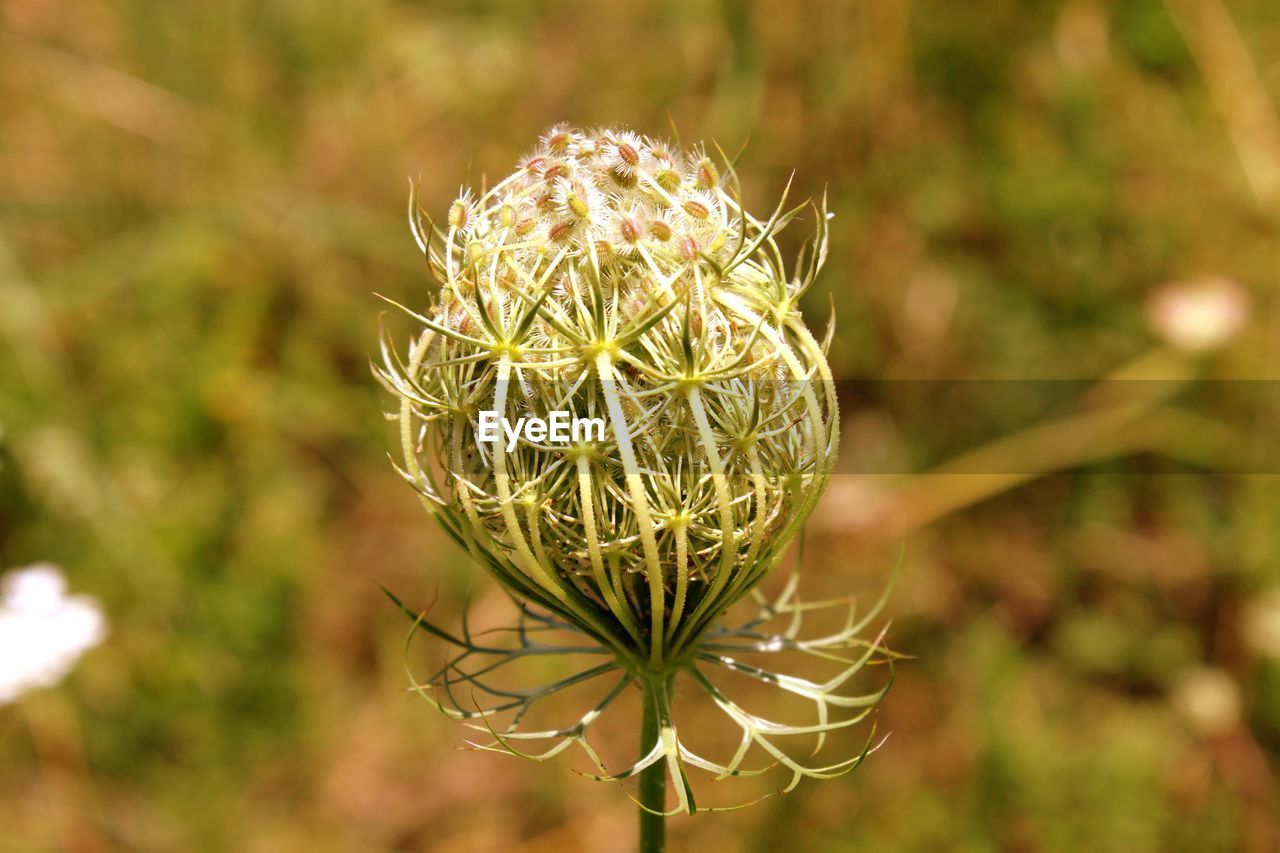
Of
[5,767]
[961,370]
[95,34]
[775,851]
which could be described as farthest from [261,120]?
[775,851]

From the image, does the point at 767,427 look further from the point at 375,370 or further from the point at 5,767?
the point at 5,767

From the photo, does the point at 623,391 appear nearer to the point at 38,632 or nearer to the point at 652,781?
the point at 652,781

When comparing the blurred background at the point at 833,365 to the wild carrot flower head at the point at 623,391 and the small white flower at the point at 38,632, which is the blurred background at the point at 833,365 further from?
the wild carrot flower head at the point at 623,391

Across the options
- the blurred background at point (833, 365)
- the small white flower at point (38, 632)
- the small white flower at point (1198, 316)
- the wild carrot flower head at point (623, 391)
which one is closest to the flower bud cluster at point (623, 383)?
the wild carrot flower head at point (623, 391)

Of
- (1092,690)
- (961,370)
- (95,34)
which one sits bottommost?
(1092,690)

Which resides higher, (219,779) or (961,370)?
(961,370)

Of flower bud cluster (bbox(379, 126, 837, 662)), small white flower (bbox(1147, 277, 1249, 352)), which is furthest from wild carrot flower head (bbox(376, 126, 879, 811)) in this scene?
small white flower (bbox(1147, 277, 1249, 352))
